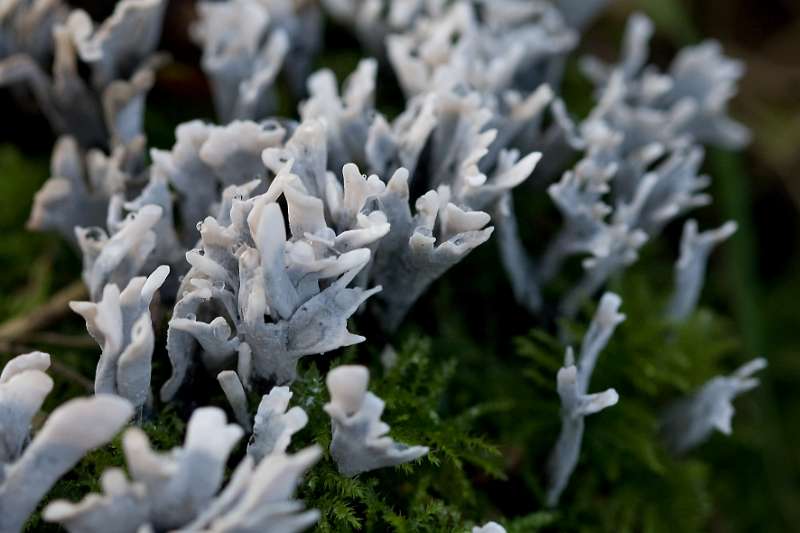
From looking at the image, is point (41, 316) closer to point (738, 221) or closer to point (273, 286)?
point (273, 286)

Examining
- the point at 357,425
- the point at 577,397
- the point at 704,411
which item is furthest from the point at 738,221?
the point at 357,425

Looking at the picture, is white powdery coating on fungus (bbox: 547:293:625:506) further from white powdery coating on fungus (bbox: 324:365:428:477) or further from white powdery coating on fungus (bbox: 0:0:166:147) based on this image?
white powdery coating on fungus (bbox: 0:0:166:147)

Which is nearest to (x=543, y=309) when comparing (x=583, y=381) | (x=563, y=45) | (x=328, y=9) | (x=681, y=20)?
(x=583, y=381)

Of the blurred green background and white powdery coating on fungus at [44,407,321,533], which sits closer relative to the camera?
white powdery coating on fungus at [44,407,321,533]

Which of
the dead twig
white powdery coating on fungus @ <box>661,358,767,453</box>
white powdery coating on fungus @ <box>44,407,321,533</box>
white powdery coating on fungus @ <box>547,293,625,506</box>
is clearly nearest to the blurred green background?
the dead twig

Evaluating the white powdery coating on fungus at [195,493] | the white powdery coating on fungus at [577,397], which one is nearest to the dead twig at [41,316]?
the white powdery coating on fungus at [195,493]

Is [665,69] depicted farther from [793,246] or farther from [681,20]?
[793,246]

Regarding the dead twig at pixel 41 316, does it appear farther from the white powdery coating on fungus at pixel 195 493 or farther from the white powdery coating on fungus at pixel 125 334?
the white powdery coating on fungus at pixel 195 493

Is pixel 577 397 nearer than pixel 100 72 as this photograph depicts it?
Yes
